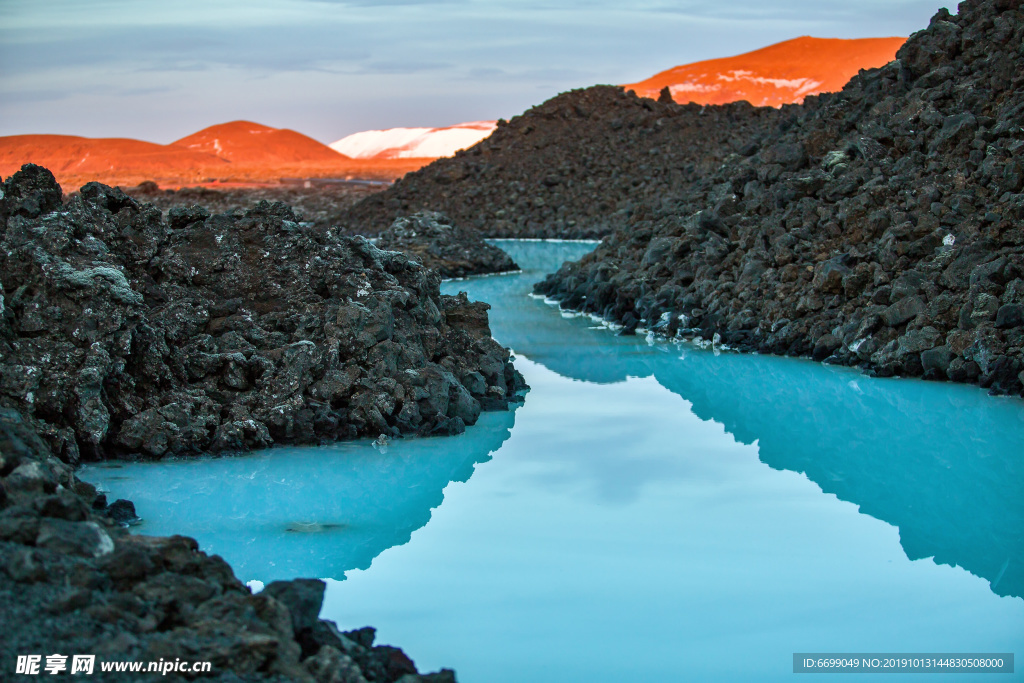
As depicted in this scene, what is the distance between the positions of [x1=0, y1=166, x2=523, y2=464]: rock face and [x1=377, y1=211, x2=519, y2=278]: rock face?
10.3m

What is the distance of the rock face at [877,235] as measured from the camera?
303 inches

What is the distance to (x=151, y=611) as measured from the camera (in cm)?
265

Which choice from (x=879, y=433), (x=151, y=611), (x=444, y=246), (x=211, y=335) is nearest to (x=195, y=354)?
(x=211, y=335)

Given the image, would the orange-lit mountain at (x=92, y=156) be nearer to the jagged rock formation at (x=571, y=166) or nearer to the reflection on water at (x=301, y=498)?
the jagged rock formation at (x=571, y=166)

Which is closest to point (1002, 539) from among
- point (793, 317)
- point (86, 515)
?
point (86, 515)

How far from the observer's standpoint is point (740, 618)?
3391 millimetres

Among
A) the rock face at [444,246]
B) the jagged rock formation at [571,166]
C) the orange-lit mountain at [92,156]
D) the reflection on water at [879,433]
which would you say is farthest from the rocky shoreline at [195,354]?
the orange-lit mountain at [92,156]

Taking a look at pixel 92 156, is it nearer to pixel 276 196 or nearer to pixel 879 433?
pixel 276 196

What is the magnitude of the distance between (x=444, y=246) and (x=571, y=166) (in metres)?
14.3

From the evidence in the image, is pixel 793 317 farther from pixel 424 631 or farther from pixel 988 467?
pixel 424 631

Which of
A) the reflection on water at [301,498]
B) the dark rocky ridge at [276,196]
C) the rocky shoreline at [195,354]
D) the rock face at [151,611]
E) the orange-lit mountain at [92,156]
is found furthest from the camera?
the orange-lit mountain at [92,156]

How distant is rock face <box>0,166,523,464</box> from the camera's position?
5332 millimetres

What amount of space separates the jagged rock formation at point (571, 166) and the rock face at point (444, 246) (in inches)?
222

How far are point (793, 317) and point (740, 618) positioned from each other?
6.06m
